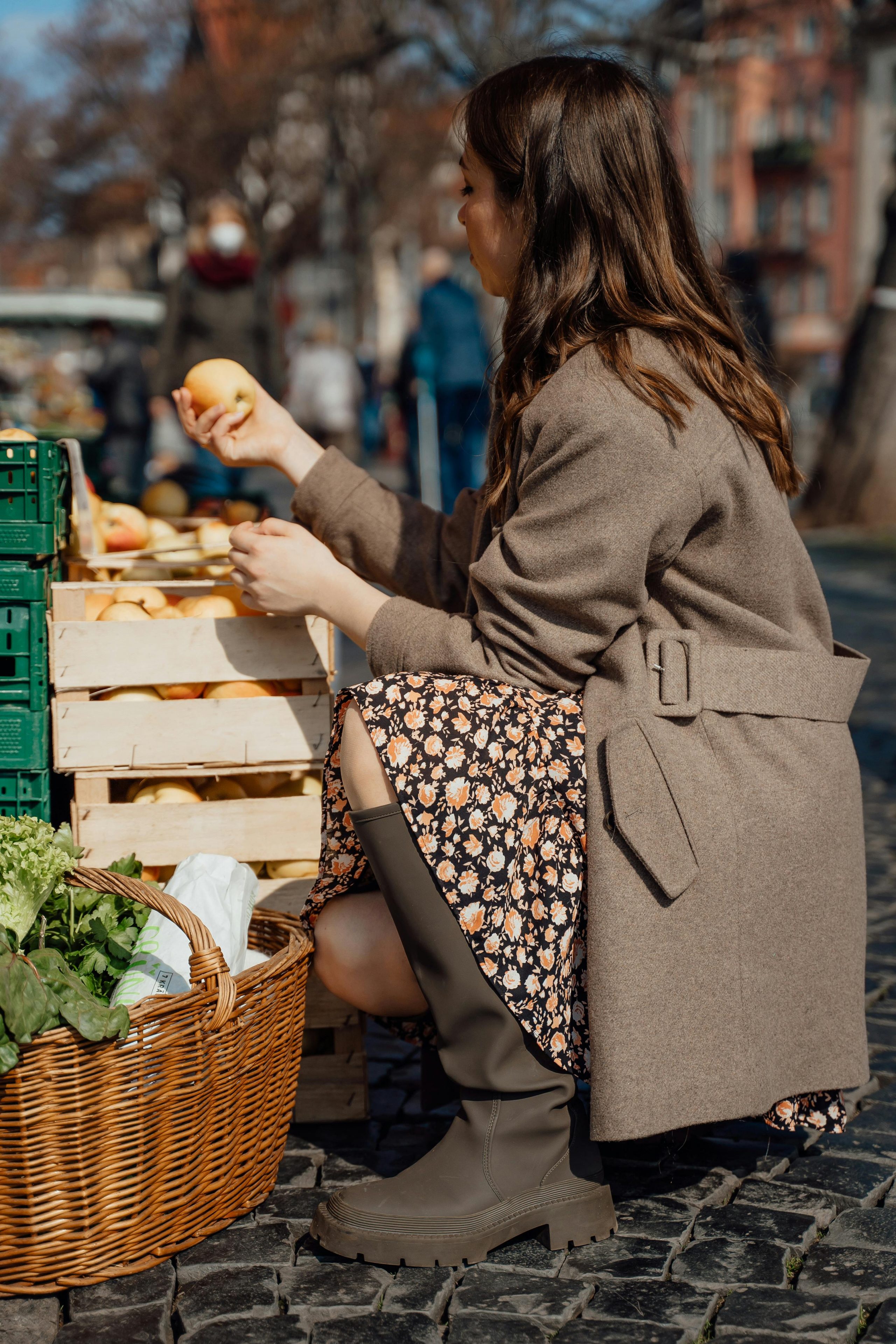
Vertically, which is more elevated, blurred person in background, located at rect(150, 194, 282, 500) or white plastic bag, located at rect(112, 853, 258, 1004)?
blurred person in background, located at rect(150, 194, 282, 500)

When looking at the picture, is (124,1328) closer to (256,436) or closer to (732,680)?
(732,680)

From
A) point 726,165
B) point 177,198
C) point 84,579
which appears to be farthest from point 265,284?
point 726,165

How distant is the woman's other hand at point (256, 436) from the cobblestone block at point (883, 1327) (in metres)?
1.75

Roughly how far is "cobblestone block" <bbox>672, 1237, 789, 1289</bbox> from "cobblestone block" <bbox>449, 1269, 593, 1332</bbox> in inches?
6.2

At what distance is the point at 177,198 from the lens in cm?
2880

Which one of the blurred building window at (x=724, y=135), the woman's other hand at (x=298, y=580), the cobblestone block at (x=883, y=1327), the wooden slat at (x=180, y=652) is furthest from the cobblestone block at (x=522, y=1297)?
the blurred building window at (x=724, y=135)

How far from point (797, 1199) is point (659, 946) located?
562mm

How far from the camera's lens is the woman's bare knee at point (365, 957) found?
7.24 ft

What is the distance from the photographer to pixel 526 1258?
6.77ft

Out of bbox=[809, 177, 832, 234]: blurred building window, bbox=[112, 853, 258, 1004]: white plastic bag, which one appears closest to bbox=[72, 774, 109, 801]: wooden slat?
bbox=[112, 853, 258, 1004]: white plastic bag

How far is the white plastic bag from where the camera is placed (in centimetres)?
208

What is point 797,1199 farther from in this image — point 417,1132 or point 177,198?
point 177,198

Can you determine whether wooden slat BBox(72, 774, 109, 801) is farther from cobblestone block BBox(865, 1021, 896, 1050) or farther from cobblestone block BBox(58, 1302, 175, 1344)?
cobblestone block BBox(865, 1021, 896, 1050)

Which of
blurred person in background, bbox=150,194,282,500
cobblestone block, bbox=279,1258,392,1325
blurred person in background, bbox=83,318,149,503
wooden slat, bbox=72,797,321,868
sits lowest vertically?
cobblestone block, bbox=279,1258,392,1325
